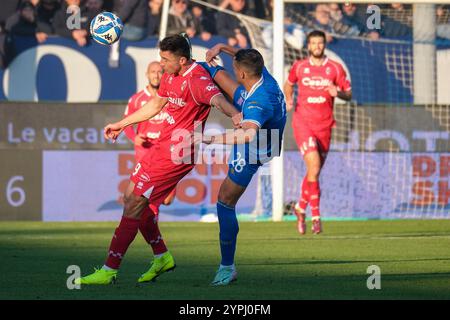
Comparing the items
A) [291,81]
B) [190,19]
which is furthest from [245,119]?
[190,19]

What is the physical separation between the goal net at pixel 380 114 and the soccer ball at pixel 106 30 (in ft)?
24.9

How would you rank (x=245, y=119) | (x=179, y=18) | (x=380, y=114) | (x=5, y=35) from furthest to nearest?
1. (x=179, y=18)
2. (x=5, y=35)
3. (x=380, y=114)
4. (x=245, y=119)

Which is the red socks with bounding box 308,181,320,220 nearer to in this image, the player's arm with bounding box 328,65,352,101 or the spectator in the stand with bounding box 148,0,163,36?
the player's arm with bounding box 328,65,352,101

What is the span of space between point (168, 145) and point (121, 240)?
0.90 metres

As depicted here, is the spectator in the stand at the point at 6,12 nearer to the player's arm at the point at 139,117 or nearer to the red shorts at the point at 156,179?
the player's arm at the point at 139,117

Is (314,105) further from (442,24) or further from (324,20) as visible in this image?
(442,24)

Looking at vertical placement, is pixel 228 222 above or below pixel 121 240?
above

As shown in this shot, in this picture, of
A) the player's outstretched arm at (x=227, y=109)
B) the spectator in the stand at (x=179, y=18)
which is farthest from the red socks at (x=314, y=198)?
the player's outstretched arm at (x=227, y=109)

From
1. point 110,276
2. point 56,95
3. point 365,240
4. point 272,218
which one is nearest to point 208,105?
point 110,276

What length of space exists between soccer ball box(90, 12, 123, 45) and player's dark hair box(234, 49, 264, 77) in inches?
75.5

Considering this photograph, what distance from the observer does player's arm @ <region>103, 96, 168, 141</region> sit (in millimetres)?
9633

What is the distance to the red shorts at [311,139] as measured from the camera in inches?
616

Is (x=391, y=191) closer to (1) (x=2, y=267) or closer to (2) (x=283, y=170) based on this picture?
(2) (x=283, y=170)

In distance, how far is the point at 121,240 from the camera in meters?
9.28
